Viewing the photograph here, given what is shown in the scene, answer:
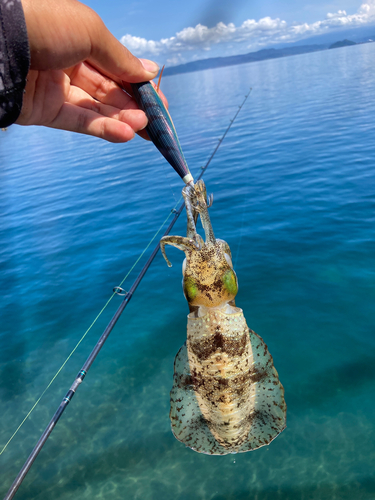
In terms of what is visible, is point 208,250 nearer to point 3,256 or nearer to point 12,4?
point 12,4

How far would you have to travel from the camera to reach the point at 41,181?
70.8 feet

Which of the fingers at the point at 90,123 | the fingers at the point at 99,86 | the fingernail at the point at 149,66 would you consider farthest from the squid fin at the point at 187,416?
the fingernail at the point at 149,66

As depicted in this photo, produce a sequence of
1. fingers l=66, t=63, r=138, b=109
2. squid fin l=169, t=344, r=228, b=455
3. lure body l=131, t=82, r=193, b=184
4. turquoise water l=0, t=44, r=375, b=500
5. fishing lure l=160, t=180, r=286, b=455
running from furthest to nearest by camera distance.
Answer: turquoise water l=0, t=44, r=375, b=500 < squid fin l=169, t=344, r=228, b=455 < fingers l=66, t=63, r=138, b=109 < fishing lure l=160, t=180, r=286, b=455 < lure body l=131, t=82, r=193, b=184

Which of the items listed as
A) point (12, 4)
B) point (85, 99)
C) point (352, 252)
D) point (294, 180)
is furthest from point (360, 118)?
point (12, 4)

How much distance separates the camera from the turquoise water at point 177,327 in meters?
5.39

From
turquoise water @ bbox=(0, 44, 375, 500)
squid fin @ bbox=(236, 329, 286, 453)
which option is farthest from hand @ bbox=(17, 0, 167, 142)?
turquoise water @ bbox=(0, 44, 375, 500)

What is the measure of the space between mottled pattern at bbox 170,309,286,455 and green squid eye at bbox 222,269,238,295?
245 millimetres

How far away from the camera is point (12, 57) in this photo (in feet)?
5.75

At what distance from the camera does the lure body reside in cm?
271

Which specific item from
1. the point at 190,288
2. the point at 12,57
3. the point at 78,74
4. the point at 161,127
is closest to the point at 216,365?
the point at 190,288

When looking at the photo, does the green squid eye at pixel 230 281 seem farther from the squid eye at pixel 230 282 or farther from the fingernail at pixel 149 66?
the fingernail at pixel 149 66

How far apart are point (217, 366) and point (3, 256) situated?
37.9 ft

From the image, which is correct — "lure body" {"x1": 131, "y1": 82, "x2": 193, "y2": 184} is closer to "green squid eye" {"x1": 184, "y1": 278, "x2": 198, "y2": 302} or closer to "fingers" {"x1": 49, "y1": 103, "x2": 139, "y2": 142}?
"fingers" {"x1": 49, "y1": 103, "x2": 139, "y2": 142}

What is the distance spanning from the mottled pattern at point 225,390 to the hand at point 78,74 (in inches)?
75.6
